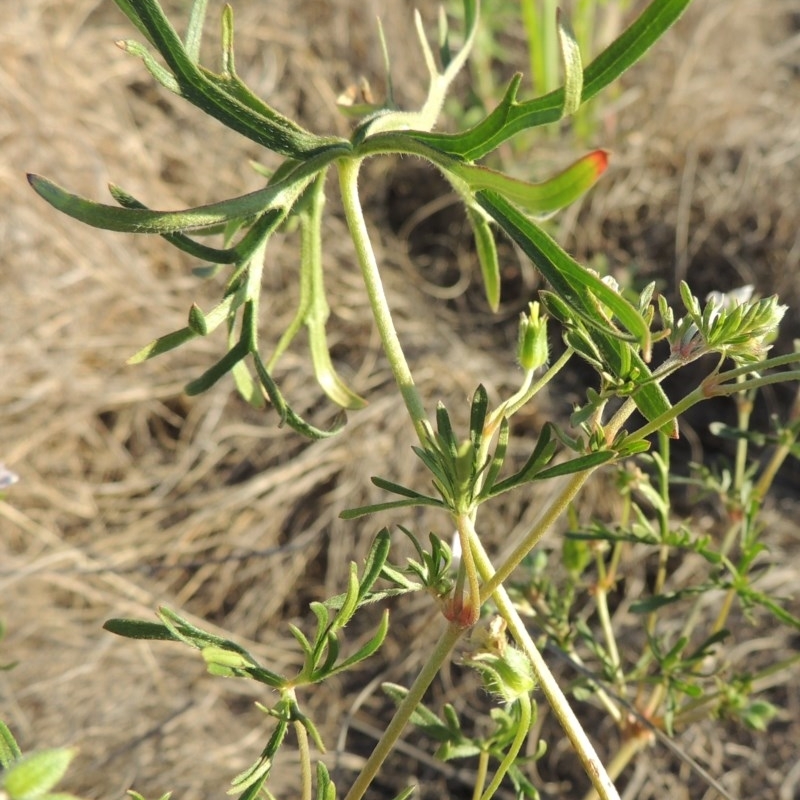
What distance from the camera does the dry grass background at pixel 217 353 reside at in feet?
5.93

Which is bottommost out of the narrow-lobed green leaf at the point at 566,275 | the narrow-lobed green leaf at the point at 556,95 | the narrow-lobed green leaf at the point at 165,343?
the narrow-lobed green leaf at the point at 566,275

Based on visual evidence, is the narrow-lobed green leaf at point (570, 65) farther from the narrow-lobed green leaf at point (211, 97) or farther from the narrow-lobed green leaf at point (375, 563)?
the narrow-lobed green leaf at point (375, 563)

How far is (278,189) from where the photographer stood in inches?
23.3

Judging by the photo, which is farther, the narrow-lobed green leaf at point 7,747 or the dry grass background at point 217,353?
the dry grass background at point 217,353

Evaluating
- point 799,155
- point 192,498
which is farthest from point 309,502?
point 799,155

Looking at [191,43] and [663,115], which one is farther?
[663,115]

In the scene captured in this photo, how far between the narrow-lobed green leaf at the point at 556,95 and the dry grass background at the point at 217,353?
131cm

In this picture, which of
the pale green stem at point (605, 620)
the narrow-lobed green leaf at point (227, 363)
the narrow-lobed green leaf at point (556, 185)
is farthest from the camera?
the pale green stem at point (605, 620)

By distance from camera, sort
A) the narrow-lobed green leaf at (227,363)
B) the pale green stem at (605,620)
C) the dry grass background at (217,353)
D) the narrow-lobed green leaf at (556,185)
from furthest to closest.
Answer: the dry grass background at (217,353), the pale green stem at (605,620), the narrow-lobed green leaf at (227,363), the narrow-lobed green leaf at (556,185)

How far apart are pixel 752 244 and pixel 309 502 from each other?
1322mm

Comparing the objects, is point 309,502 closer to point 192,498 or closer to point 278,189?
point 192,498

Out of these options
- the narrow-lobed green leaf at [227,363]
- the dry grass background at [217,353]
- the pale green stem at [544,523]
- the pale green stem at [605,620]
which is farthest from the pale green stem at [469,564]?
the dry grass background at [217,353]

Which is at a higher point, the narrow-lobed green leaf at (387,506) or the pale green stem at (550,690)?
the narrow-lobed green leaf at (387,506)

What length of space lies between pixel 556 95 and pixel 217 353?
177 centimetres
